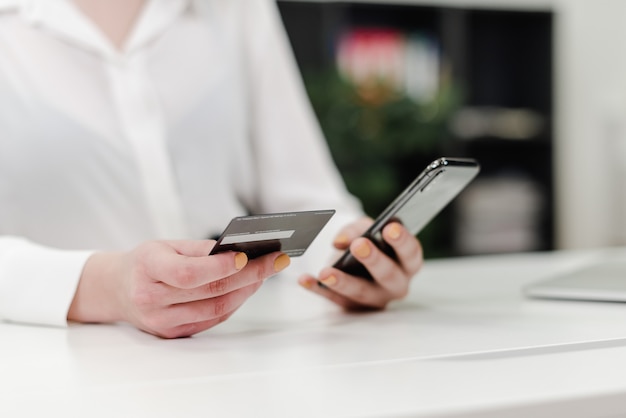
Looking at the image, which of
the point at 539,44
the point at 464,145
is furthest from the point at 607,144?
the point at 464,145

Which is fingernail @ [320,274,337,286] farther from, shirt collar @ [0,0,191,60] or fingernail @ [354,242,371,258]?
shirt collar @ [0,0,191,60]

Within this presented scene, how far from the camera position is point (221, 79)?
3.40ft

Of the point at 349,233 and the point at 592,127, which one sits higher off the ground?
the point at 349,233

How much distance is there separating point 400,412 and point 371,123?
115 inches

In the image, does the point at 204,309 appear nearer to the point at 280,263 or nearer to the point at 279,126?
the point at 280,263

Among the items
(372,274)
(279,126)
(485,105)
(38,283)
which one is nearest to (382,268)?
(372,274)

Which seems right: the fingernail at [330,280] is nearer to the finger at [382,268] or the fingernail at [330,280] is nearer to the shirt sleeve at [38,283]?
the finger at [382,268]

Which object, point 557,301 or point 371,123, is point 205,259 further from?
point 371,123

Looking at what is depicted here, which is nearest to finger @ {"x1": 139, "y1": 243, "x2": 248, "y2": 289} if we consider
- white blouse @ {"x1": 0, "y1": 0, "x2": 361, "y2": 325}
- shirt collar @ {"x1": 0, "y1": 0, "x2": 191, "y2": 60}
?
white blouse @ {"x1": 0, "y1": 0, "x2": 361, "y2": 325}

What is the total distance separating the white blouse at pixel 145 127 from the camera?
91 cm

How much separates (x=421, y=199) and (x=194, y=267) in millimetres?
205

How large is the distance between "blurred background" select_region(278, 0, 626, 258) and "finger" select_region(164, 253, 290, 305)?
258 cm

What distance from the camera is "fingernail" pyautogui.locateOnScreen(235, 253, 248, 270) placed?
1.85 ft

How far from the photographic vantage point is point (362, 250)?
69cm
